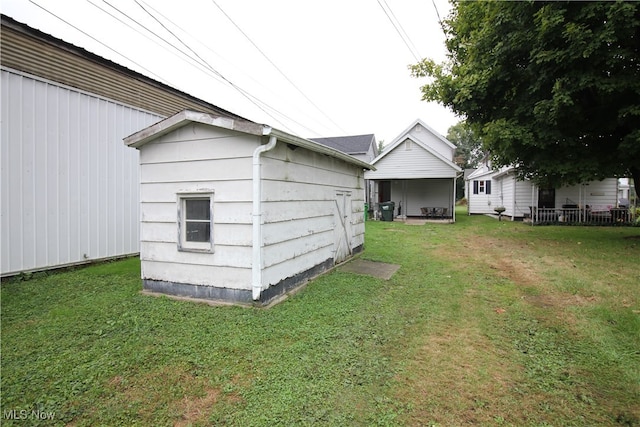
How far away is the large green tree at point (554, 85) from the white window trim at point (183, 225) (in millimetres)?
8379

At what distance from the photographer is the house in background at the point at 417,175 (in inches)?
674

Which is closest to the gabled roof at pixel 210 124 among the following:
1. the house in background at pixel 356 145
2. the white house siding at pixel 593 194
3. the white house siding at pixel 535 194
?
the white house siding at pixel 535 194

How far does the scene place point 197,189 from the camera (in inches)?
190

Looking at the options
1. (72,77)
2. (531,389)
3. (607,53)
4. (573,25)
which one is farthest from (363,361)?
(607,53)

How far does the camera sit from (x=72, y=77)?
6.55m

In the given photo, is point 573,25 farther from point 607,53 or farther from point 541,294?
point 541,294

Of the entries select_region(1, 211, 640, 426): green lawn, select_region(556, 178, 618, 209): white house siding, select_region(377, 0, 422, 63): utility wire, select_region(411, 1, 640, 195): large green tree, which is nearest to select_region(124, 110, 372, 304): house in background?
select_region(1, 211, 640, 426): green lawn

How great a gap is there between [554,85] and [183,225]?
373 inches

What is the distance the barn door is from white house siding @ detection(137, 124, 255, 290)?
302cm

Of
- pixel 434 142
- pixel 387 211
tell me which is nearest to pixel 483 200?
pixel 434 142

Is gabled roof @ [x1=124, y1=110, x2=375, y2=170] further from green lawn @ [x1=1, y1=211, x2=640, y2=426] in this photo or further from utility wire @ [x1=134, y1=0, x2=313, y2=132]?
utility wire @ [x1=134, y1=0, x2=313, y2=132]

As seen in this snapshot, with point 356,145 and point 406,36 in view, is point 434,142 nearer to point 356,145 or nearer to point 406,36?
point 356,145

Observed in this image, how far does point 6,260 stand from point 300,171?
5.55 meters

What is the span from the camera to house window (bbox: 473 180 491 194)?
23.6 meters
